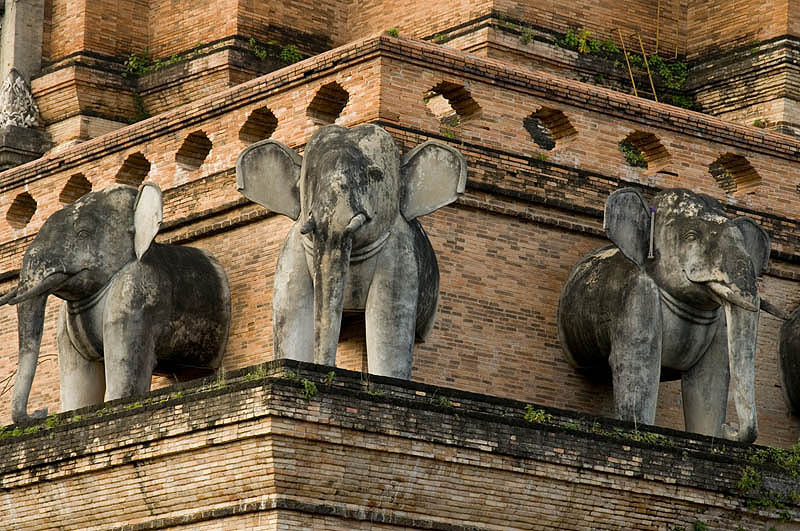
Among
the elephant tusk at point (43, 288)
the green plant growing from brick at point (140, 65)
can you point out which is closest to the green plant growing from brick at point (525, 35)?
the green plant growing from brick at point (140, 65)

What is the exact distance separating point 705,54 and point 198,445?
9840mm

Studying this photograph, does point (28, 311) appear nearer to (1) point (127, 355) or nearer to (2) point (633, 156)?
(1) point (127, 355)

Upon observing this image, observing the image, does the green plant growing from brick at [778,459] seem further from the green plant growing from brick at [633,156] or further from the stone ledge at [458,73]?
the stone ledge at [458,73]

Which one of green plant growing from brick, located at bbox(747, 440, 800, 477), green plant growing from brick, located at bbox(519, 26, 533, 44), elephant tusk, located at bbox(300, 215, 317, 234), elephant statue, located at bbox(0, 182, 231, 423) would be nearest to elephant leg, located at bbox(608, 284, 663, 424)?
green plant growing from brick, located at bbox(747, 440, 800, 477)

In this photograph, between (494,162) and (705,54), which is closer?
(494,162)

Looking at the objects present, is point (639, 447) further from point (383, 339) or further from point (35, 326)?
point (35, 326)

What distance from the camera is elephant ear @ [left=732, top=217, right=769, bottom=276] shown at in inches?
671

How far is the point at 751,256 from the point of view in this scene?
1695cm

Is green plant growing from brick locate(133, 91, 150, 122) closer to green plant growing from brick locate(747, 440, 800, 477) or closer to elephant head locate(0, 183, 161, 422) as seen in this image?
elephant head locate(0, 183, 161, 422)

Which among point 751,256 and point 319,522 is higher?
point 751,256

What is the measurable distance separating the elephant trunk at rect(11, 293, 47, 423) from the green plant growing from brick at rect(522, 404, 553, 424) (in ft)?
13.0

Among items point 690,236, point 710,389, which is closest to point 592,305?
point 690,236

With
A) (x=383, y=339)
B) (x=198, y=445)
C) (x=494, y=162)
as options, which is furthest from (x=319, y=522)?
(x=494, y=162)

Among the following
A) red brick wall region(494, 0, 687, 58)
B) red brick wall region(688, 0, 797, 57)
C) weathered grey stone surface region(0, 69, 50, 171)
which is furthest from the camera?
weathered grey stone surface region(0, 69, 50, 171)
